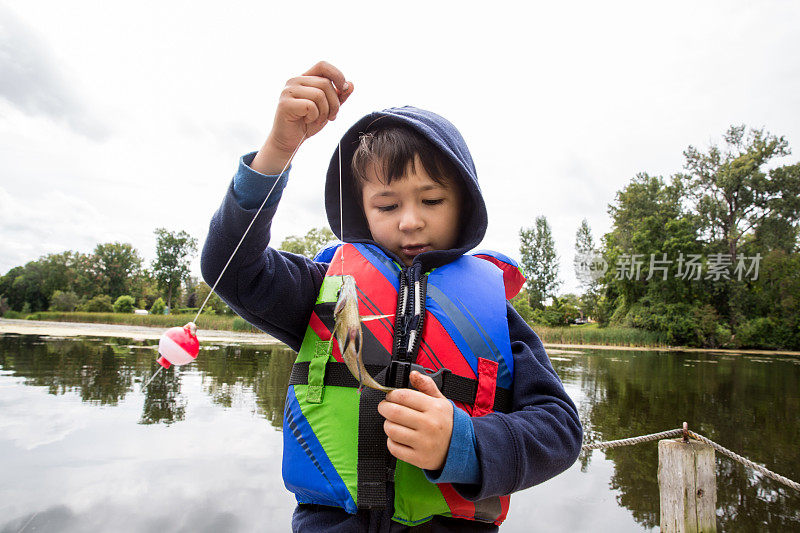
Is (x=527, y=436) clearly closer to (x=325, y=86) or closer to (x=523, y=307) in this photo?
(x=325, y=86)

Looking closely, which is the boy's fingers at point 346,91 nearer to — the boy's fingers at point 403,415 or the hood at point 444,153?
the hood at point 444,153

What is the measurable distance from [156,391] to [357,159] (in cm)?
930

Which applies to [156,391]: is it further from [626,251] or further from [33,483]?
[626,251]

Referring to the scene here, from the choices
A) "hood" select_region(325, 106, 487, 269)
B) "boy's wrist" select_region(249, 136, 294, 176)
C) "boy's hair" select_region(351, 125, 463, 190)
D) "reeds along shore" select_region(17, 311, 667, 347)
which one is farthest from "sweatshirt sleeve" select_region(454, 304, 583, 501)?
"reeds along shore" select_region(17, 311, 667, 347)

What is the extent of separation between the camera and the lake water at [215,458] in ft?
15.2

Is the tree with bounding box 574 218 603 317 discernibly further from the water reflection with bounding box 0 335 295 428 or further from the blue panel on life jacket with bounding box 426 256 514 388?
the blue panel on life jacket with bounding box 426 256 514 388

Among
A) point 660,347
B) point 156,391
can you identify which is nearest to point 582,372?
point 156,391

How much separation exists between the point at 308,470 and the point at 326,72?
1386 mm

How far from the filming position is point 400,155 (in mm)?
1834

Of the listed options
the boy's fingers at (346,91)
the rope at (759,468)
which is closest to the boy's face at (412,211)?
the boy's fingers at (346,91)

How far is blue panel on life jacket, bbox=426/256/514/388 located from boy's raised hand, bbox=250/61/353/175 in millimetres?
749

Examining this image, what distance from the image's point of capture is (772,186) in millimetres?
36688

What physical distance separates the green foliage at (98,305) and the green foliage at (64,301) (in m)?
1.10

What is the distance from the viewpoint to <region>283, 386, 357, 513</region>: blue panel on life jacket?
5.03ft
